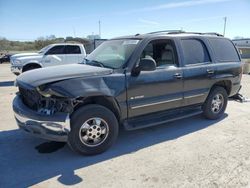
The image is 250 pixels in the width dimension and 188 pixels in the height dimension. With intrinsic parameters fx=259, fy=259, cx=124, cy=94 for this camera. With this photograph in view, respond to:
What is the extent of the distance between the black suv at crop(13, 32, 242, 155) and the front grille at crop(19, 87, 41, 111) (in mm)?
16

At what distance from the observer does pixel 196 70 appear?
5438mm

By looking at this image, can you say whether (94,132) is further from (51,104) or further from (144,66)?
(144,66)

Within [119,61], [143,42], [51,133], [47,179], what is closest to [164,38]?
[143,42]

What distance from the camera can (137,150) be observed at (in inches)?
175

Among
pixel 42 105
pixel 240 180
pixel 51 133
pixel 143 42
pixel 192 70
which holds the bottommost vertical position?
pixel 240 180

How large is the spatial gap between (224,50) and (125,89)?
10.5ft

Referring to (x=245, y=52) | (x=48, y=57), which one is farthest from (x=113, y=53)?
(x=245, y=52)

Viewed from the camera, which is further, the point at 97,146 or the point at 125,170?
the point at 97,146

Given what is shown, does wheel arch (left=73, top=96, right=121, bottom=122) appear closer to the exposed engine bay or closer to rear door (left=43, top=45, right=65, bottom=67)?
the exposed engine bay

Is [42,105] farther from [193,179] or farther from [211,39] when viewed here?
[211,39]

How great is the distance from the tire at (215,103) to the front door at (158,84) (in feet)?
3.32

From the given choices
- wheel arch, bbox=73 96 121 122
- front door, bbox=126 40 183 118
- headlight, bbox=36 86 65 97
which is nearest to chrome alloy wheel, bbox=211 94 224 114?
front door, bbox=126 40 183 118

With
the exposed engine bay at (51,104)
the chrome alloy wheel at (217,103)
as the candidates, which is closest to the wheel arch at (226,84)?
the chrome alloy wheel at (217,103)

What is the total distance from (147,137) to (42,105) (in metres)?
2.11
